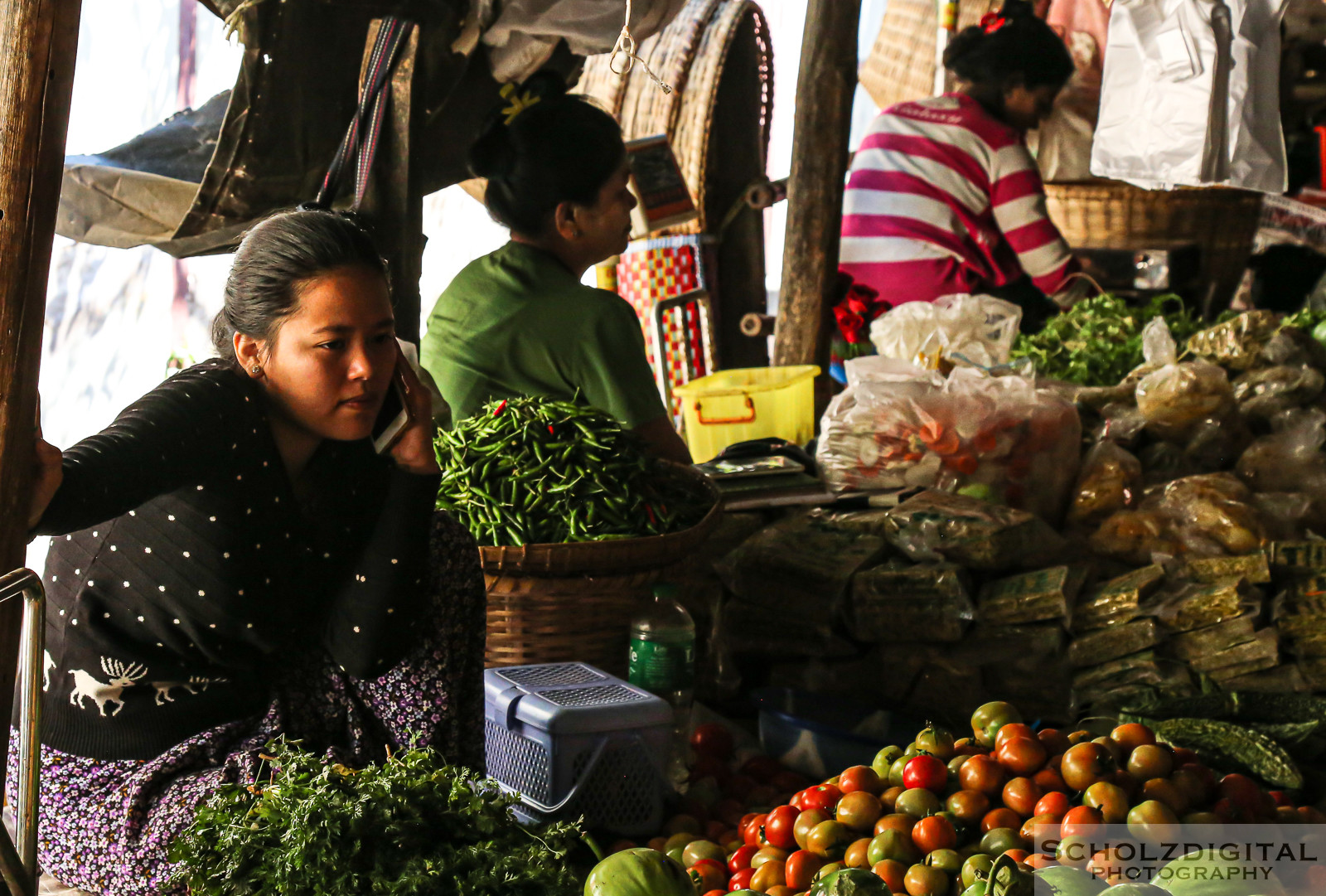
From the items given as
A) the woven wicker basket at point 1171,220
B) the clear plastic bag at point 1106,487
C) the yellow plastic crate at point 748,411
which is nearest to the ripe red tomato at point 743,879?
the clear plastic bag at point 1106,487

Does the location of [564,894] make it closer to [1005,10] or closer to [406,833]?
[406,833]

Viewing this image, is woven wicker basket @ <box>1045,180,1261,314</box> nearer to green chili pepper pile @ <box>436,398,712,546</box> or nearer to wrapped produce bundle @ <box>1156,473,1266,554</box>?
wrapped produce bundle @ <box>1156,473,1266,554</box>

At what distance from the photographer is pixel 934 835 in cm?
173

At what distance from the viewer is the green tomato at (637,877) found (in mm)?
1501

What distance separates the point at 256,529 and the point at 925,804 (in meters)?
1.12

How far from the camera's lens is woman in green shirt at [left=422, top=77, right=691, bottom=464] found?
318cm

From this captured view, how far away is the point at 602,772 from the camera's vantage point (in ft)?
7.22

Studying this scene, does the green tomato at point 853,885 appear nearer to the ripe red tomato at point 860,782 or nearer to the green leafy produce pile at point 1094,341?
the ripe red tomato at point 860,782

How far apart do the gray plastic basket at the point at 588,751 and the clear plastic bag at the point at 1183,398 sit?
2.09 metres

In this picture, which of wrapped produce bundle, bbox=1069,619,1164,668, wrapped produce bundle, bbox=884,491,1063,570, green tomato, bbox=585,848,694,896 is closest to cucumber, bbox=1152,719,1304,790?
wrapped produce bundle, bbox=1069,619,1164,668

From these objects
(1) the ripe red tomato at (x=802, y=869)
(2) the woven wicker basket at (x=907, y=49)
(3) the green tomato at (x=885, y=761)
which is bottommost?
(1) the ripe red tomato at (x=802, y=869)

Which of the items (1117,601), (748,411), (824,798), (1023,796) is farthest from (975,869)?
(748,411)

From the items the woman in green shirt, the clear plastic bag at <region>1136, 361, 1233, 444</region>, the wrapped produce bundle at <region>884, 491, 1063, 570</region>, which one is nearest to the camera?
the wrapped produce bundle at <region>884, 491, 1063, 570</region>

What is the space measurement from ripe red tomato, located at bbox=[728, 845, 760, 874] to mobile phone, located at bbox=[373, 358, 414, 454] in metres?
0.88
